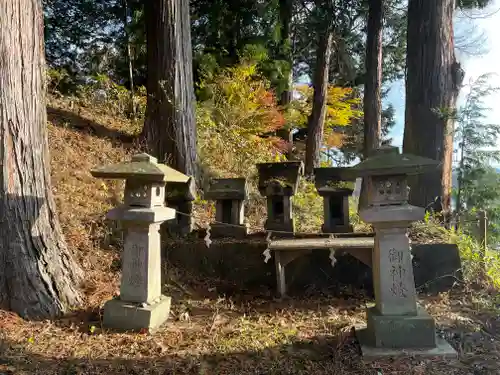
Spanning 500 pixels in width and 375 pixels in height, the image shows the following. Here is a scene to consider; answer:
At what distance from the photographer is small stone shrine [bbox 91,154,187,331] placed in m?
3.88

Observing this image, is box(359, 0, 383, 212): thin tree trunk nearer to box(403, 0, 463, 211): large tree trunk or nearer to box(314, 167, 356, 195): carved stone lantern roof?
box(403, 0, 463, 211): large tree trunk

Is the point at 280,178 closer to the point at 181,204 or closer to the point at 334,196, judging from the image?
the point at 334,196

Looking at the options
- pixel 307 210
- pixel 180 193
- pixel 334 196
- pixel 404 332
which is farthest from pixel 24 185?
pixel 307 210

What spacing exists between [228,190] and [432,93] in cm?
344

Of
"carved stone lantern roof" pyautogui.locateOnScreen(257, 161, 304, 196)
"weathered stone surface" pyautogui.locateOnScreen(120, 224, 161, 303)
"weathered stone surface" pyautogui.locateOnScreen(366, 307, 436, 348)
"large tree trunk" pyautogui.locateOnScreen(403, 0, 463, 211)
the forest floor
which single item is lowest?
the forest floor

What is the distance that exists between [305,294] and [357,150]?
13.4m

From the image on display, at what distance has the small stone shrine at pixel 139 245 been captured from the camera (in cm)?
388

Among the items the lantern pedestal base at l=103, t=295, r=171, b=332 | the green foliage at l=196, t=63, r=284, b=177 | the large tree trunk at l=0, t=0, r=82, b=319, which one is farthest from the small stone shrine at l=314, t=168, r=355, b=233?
the green foliage at l=196, t=63, r=284, b=177

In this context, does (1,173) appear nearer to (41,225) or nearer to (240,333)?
(41,225)

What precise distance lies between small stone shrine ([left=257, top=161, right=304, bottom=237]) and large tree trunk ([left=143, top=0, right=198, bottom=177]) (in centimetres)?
179

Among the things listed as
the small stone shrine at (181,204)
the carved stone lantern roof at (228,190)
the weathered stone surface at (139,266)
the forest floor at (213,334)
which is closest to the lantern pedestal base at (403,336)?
the forest floor at (213,334)

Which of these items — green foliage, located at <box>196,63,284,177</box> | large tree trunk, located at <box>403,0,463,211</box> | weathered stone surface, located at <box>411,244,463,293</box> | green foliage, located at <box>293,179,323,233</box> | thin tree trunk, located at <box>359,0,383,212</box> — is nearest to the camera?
weathered stone surface, located at <box>411,244,463,293</box>

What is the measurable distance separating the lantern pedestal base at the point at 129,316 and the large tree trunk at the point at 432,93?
4360mm

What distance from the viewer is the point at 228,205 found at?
560cm
